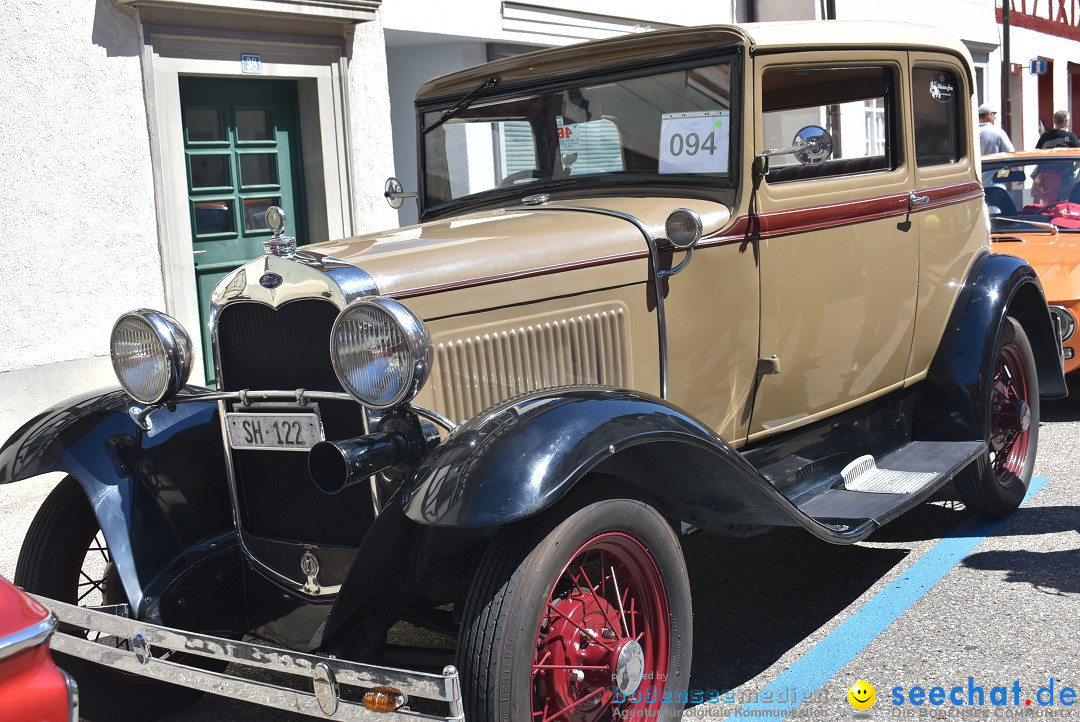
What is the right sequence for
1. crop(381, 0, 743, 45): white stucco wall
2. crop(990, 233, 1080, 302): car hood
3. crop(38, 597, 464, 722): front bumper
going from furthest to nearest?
1. crop(381, 0, 743, 45): white stucco wall
2. crop(990, 233, 1080, 302): car hood
3. crop(38, 597, 464, 722): front bumper

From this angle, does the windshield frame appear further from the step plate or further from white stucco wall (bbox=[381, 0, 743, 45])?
white stucco wall (bbox=[381, 0, 743, 45])

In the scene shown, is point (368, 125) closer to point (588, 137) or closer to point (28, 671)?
point (588, 137)

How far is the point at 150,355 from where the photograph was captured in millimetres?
2967

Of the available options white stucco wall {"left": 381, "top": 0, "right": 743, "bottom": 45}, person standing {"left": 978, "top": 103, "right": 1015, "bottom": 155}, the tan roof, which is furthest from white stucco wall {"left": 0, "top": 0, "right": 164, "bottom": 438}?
person standing {"left": 978, "top": 103, "right": 1015, "bottom": 155}

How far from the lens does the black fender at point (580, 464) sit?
234cm

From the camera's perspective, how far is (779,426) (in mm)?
3699

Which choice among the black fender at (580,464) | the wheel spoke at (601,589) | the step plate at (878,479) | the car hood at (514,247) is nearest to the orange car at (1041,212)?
the step plate at (878,479)

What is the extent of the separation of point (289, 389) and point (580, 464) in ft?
2.82

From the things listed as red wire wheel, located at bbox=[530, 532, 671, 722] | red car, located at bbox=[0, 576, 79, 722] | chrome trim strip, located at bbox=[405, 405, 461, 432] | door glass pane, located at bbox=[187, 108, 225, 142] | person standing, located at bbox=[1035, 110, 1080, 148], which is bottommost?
red wire wheel, located at bbox=[530, 532, 671, 722]

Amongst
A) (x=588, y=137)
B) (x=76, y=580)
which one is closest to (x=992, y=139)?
(x=588, y=137)

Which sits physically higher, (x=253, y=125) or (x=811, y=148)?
(x=253, y=125)

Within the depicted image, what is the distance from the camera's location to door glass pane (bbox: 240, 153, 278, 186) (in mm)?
7816

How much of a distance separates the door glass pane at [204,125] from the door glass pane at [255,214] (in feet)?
1.60

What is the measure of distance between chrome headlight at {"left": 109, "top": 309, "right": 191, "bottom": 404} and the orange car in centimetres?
506
